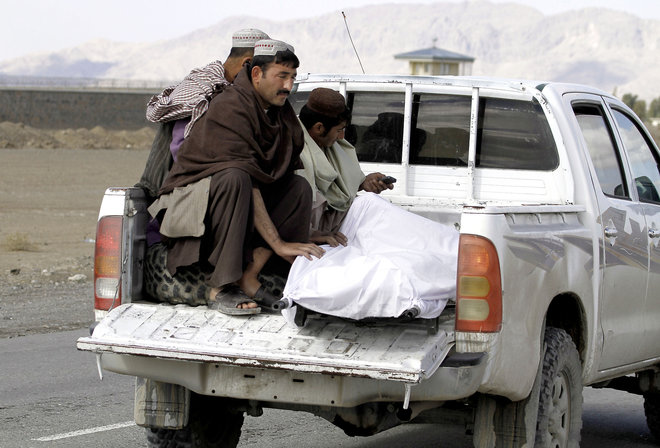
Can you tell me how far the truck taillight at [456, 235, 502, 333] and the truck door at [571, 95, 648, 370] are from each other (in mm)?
1389

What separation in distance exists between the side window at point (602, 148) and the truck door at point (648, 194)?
0.44ft

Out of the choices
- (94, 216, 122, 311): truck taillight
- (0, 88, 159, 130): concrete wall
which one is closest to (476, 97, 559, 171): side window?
(94, 216, 122, 311): truck taillight

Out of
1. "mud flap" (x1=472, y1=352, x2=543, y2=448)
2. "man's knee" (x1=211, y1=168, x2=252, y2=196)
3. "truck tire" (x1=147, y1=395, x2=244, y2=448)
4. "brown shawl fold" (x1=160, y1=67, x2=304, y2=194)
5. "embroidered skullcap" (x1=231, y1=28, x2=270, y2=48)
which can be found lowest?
"truck tire" (x1=147, y1=395, x2=244, y2=448)

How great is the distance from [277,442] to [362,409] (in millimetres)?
Answer: 2002

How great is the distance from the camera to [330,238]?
5.27 m

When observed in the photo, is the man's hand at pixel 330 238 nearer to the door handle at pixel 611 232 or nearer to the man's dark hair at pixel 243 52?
the man's dark hair at pixel 243 52

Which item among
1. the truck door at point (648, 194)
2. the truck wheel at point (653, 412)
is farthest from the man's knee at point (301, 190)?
the truck wheel at point (653, 412)

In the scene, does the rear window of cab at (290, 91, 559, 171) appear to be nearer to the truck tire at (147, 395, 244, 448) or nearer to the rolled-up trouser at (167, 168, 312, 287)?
the rolled-up trouser at (167, 168, 312, 287)

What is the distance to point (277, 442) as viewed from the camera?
668 cm

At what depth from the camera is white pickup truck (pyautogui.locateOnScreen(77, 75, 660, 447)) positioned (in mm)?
4418

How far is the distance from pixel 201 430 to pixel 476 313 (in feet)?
5.20

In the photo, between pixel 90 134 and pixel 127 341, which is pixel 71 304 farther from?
Answer: pixel 90 134

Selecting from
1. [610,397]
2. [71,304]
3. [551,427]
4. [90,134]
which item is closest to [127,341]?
[551,427]

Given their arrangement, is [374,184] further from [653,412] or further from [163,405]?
[653,412]
